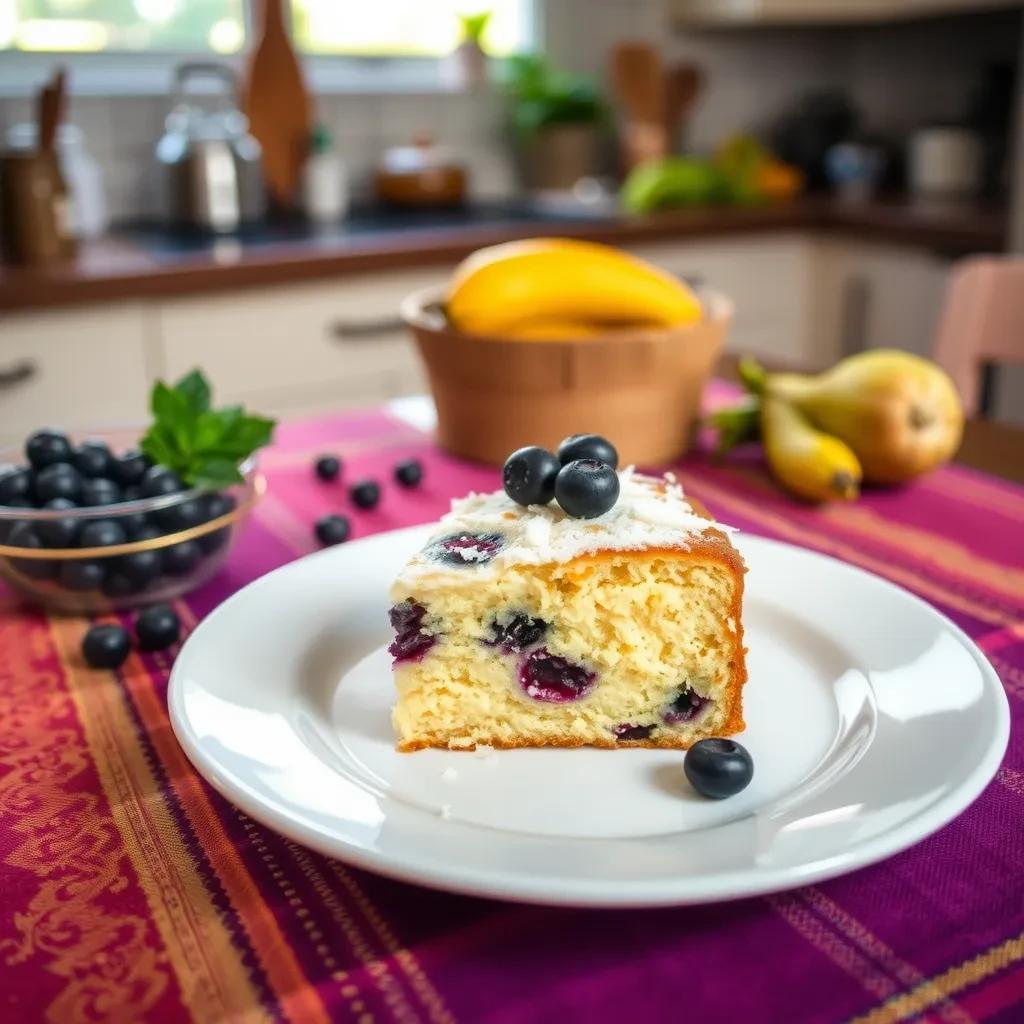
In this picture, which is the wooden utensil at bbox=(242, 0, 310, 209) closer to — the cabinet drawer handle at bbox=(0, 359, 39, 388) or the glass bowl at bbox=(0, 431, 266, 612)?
the cabinet drawer handle at bbox=(0, 359, 39, 388)

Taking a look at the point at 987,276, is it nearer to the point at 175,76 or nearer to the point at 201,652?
the point at 201,652

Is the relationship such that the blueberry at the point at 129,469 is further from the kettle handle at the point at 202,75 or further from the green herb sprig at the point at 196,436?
the kettle handle at the point at 202,75

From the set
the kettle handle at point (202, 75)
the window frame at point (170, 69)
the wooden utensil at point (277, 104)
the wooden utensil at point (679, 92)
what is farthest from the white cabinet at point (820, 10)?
the kettle handle at point (202, 75)

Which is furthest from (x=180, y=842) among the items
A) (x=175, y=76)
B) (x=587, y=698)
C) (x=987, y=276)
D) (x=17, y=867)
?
(x=175, y=76)

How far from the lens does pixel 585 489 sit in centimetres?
74

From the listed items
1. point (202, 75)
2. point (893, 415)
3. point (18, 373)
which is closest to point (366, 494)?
point (893, 415)

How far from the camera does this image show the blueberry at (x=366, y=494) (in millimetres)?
1124

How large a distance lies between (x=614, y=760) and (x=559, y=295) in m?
0.66

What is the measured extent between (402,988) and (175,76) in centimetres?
239

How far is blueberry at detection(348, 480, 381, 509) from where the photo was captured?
3.69 feet

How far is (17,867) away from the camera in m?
0.61

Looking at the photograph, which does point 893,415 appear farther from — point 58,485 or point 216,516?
point 58,485

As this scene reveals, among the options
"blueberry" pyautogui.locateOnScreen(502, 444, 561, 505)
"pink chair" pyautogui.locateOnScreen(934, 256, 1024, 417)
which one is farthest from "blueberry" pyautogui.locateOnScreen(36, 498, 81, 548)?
"pink chair" pyautogui.locateOnScreen(934, 256, 1024, 417)

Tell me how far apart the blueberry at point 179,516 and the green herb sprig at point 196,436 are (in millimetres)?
25
